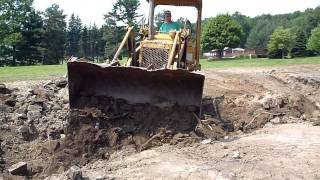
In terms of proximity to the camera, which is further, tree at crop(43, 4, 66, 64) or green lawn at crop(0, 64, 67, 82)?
tree at crop(43, 4, 66, 64)

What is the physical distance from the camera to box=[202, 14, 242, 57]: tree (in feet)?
222

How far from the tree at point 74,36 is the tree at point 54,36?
6645 mm

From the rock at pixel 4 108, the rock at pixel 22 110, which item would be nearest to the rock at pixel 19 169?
the rock at pixel 22 110

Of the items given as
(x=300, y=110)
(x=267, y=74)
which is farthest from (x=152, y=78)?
(x=267, y=74)

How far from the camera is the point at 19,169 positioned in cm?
800

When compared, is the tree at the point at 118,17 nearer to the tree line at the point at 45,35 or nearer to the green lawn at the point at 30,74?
the tree line at the point at 45,35

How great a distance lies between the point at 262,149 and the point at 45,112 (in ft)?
14.9

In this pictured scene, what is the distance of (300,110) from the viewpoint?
12.9 m

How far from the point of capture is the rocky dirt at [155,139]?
7.79 m

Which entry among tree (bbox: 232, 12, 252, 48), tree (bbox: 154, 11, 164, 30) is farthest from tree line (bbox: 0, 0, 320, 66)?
tree (bbox: 232, 12, 252, 48)

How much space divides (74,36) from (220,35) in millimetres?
33265

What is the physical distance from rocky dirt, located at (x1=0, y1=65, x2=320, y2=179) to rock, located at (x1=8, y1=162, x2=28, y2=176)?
2 centimetres

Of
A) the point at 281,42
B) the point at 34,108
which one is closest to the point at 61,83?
the point at 34,108

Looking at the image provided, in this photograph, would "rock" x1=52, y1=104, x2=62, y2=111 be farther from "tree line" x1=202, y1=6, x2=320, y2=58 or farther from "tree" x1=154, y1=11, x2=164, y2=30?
"tree line" x1=202, y1=6, x2=320, y2=58
